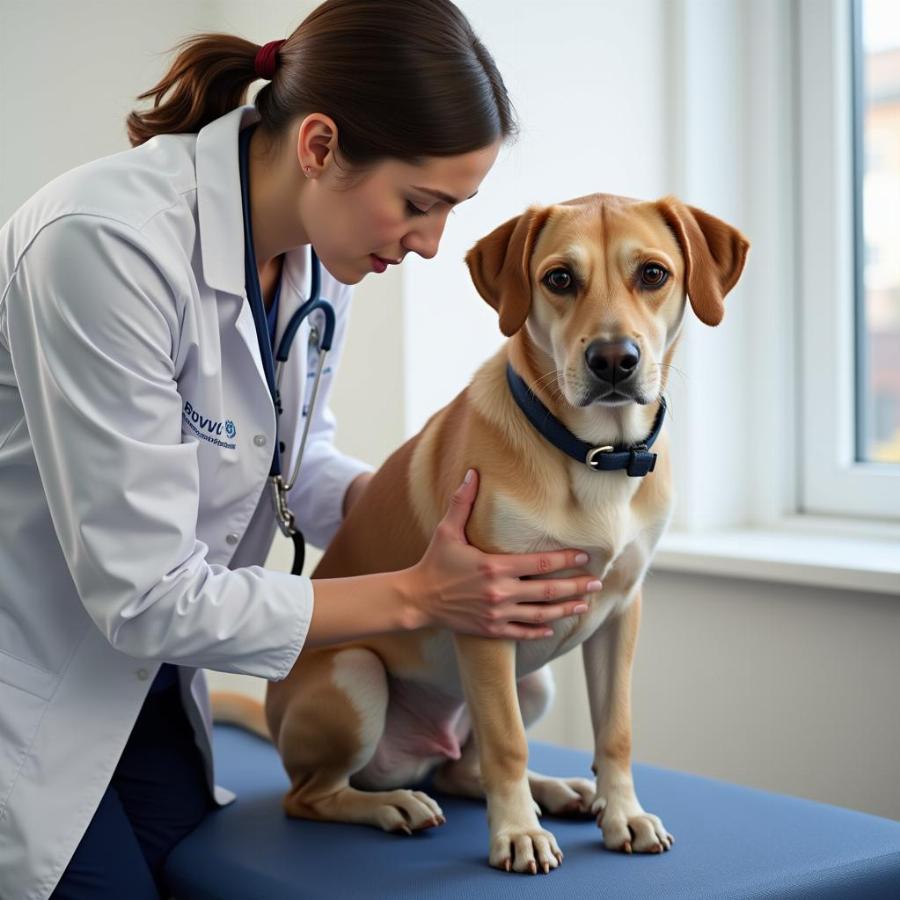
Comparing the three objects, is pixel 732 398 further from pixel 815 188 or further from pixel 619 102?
pixel 619 102

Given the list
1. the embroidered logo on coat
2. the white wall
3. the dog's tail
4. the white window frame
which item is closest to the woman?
the embroidered logo on coat

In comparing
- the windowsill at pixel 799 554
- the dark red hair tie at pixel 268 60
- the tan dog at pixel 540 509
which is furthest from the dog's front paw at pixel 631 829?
the dark red hair tie at pixel 268 60

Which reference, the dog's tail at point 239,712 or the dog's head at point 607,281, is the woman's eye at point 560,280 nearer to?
the dog's head at point 607,281

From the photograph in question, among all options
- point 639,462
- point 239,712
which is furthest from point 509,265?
point 239,712

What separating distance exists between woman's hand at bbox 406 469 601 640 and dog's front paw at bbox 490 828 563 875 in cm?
22

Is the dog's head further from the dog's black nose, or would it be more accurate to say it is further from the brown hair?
the brown hair

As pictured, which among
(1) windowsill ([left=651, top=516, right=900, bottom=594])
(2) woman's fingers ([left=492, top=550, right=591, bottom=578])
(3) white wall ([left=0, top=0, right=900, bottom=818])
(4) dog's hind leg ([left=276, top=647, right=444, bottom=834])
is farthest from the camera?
(3) white wall ([left=0, top=0, right=900, bottom=818])

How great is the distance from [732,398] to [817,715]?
711 millimetres

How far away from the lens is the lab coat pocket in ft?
4.17

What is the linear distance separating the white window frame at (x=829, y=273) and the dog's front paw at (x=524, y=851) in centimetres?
127

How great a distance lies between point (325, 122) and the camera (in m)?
1.27

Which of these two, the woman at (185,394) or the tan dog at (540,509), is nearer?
the woman at (185,394)

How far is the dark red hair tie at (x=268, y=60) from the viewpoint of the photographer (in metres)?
1.38

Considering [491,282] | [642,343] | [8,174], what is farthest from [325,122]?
[8,174]
